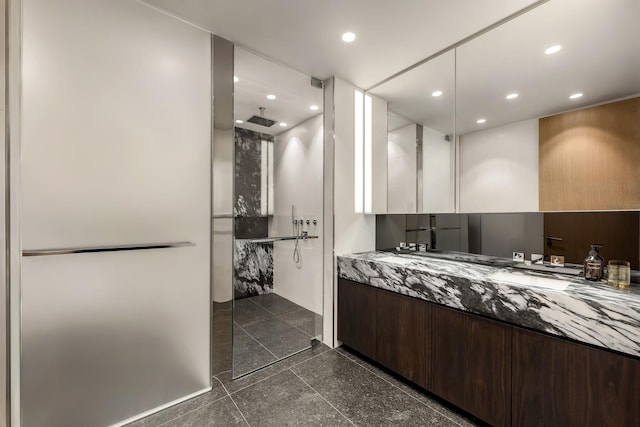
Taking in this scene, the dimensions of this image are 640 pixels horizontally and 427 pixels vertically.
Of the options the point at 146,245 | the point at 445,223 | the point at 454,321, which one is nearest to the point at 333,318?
the point at 454,321

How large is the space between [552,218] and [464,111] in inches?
41.4

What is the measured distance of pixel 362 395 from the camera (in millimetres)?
1937

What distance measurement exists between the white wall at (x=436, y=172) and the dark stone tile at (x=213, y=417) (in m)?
2.20

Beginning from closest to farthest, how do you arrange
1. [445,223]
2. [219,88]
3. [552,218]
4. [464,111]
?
1. [552,218]
2. [219,88]
3. [464,111]
4. [445,223]

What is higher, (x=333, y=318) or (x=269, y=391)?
(x=333, y=318)

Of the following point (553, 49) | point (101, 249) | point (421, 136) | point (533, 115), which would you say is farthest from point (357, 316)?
point (553, 49)

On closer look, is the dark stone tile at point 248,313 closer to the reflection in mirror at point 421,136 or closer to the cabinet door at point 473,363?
the cabinet door at point 473,363

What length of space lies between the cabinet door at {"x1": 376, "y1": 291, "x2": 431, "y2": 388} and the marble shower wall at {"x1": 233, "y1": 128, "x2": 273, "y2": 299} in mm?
1119

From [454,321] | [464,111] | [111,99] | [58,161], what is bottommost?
[454,321]

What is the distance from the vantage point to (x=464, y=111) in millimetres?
2207

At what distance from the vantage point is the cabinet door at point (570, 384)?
1.16 m

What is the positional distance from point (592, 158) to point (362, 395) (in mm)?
2222

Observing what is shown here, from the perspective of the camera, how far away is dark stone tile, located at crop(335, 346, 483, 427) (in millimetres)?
1710

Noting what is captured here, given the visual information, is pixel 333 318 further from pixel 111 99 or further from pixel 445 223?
pixel 111 99
